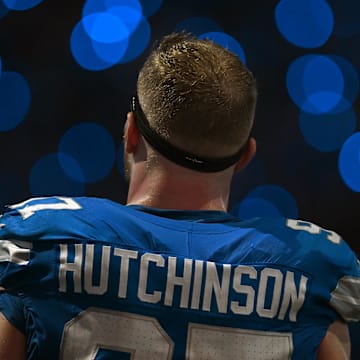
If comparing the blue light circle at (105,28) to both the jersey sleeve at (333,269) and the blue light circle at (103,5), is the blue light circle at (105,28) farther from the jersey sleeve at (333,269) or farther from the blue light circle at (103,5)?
the jersey sleeve at (333,269)

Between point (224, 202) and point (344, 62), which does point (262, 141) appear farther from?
point (224, 202)

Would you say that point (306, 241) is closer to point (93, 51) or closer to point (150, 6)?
point (93, 51)

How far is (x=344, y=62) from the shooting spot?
310 cm

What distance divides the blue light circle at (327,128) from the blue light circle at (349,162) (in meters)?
0.03

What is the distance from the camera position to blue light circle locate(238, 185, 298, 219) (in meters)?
2.98

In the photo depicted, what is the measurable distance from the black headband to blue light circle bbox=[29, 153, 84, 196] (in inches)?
84.4

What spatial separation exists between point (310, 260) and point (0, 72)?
2512 mm

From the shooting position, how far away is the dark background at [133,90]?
3.01m

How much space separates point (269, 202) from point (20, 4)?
4.50 feet

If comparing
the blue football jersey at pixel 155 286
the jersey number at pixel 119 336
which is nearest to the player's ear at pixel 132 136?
the blue football jersey at pixel 155 286

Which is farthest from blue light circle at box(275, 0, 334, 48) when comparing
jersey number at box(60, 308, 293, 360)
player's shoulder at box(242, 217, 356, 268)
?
jersey number at box(60, 308, 293, 360)

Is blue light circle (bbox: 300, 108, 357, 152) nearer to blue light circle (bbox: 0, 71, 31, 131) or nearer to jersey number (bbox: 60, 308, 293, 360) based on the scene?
blue light circle (bbox: 0, 71, 31, 131)

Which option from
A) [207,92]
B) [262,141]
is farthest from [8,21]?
[207,92]

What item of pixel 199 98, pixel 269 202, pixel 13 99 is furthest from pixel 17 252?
pixel 13 99
